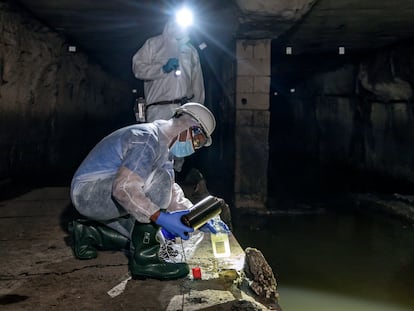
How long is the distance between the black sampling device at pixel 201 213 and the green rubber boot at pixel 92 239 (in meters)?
0.78

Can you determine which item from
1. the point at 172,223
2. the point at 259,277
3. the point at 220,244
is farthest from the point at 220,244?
the point at 172,223

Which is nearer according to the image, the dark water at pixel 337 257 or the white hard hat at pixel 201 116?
the white hard hat at pixel 201 116

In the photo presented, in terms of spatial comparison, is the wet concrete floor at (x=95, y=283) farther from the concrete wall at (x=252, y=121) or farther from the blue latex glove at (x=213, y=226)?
the concrete wall at (x=252, y=121)

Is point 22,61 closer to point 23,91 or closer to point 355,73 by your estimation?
point 23,91

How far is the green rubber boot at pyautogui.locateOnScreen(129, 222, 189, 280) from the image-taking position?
8.79ft

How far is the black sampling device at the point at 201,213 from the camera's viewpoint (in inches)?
104

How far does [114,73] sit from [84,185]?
36.6 ft

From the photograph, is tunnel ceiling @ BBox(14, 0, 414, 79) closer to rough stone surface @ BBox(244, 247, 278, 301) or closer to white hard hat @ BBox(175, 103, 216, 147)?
white hard hat @ BBox(175, 103, 216, 147)

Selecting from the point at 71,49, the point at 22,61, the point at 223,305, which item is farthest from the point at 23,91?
→ the point at 223,305

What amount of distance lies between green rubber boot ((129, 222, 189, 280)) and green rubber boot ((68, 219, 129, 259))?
0.50 metres

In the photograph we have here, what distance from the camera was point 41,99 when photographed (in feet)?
25.1

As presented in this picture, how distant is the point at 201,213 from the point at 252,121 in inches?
171

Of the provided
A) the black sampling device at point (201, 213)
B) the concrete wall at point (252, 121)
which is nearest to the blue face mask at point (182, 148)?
the black sampling device at point (201, 213)

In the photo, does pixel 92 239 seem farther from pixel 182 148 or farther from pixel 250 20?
pixel 250 20
